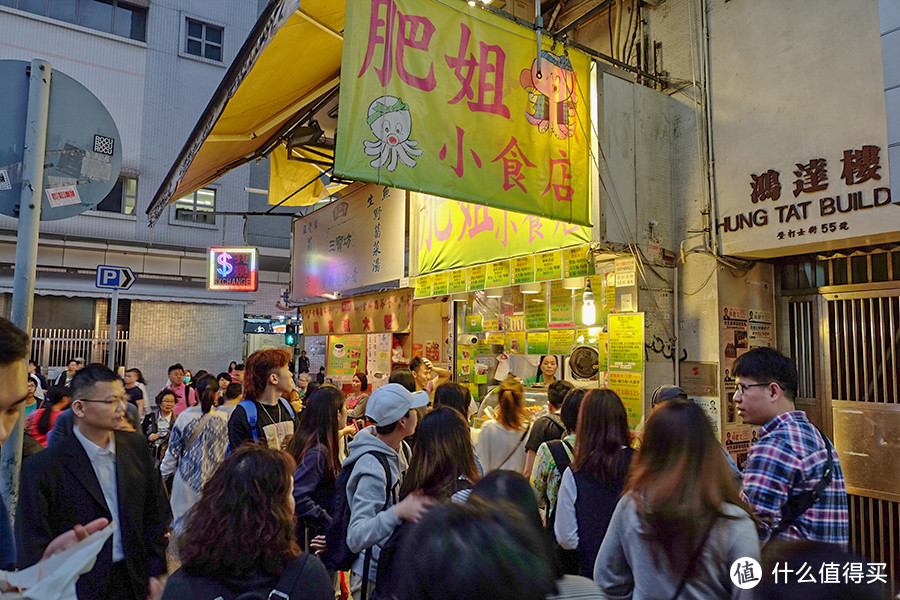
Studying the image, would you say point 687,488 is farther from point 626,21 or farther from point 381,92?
point 626,21

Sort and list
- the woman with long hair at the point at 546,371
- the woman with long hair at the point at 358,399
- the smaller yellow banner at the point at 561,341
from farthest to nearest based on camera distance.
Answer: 1. the smaller yellow banner at the point at 561,341
2. the woman with long hair at the point at 546,371
3. the woman with long hair at the point at 358,399

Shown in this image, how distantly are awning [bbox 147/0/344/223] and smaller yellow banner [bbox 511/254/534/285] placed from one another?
3.07 meters

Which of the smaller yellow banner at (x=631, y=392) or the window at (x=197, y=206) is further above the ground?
the window at (x=197, y=206)

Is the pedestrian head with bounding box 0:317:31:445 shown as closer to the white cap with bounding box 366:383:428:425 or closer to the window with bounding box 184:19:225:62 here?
the white cap with bounding box 366:383:428:425

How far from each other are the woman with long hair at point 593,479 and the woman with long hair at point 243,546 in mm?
1516

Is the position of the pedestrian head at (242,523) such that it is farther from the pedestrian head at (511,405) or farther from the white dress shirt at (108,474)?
the pedestrian head at (511,405)

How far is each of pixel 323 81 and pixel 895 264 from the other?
639 centimetres

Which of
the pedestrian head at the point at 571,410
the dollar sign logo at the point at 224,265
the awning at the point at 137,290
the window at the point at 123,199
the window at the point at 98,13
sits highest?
the window at the point at 98,13

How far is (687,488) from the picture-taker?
2039 millimetres

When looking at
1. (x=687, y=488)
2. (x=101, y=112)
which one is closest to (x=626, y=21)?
(x=101, y=112)

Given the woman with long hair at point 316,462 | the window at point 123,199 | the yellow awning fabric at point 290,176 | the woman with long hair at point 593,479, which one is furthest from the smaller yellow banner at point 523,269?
the window at point 123,199

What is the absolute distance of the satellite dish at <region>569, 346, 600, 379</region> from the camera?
281 inches

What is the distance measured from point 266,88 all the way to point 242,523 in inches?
216

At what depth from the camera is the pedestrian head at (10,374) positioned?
1.94 m
